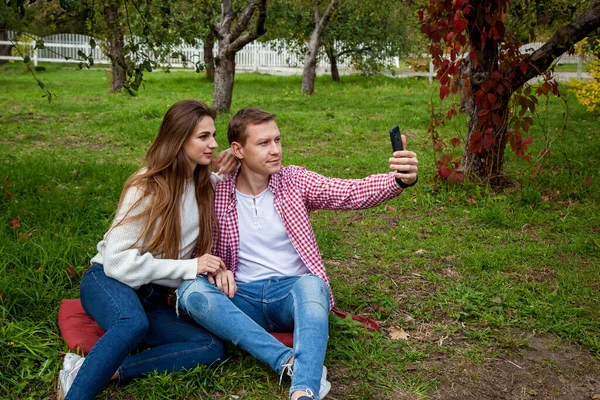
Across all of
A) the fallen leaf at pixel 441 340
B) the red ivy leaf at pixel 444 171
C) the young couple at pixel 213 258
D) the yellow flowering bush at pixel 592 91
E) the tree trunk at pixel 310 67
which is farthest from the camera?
the tree trunk at pixel 310 67

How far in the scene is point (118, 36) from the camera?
1557 centimetres

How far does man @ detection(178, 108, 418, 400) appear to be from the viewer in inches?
127

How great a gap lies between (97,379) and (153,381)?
33cm

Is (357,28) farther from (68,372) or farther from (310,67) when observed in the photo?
(68,372)

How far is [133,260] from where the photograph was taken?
322 centimetres

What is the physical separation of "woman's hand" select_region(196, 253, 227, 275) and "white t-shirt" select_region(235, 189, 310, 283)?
0.25 metres

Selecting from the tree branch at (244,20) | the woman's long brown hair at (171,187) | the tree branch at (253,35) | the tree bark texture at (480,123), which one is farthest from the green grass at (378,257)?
the tree branch at (244,20)

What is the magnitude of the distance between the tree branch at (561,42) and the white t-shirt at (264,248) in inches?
142

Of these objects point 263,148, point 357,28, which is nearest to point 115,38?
point 357,28

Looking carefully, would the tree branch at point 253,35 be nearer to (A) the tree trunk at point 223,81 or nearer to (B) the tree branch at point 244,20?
(B) the tree branch at point 244,20

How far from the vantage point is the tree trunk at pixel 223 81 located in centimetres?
1157

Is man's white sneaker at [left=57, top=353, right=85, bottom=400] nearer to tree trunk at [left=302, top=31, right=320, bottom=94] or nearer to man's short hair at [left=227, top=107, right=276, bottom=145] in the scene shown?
man's short hair at [left=227, top=107, right=276, bottom=145]

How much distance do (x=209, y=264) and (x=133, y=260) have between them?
1.22 feet

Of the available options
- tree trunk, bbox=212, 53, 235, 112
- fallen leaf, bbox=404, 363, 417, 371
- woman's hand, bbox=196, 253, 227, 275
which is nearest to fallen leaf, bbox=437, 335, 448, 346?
fallen leaf, bbox=404, 363, 417, 371
